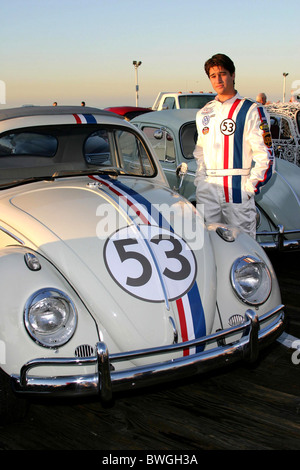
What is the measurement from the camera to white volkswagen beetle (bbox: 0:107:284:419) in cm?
243

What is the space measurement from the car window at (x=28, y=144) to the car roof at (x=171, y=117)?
2436mm

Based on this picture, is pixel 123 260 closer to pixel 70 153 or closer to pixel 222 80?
pixel 70 153

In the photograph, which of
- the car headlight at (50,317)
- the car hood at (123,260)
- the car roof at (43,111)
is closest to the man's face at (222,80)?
the car roof at (43,111)

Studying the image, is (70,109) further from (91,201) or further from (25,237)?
(25,237)

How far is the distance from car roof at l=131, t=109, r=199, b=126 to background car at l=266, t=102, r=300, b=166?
2.75m

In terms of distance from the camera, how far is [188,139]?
619 cm

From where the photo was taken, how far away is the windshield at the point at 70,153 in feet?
12.5

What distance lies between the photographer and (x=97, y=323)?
261 cm

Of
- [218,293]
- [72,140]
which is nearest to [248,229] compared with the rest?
[218,293]

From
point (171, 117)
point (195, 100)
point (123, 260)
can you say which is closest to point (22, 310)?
point (123, 260)

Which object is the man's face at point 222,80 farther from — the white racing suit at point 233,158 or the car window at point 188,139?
the car window at point 188,139

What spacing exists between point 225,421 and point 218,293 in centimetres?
71

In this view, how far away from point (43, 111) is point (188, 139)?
2.62 m

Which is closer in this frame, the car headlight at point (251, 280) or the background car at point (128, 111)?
the car headlight at point (251, 280)
